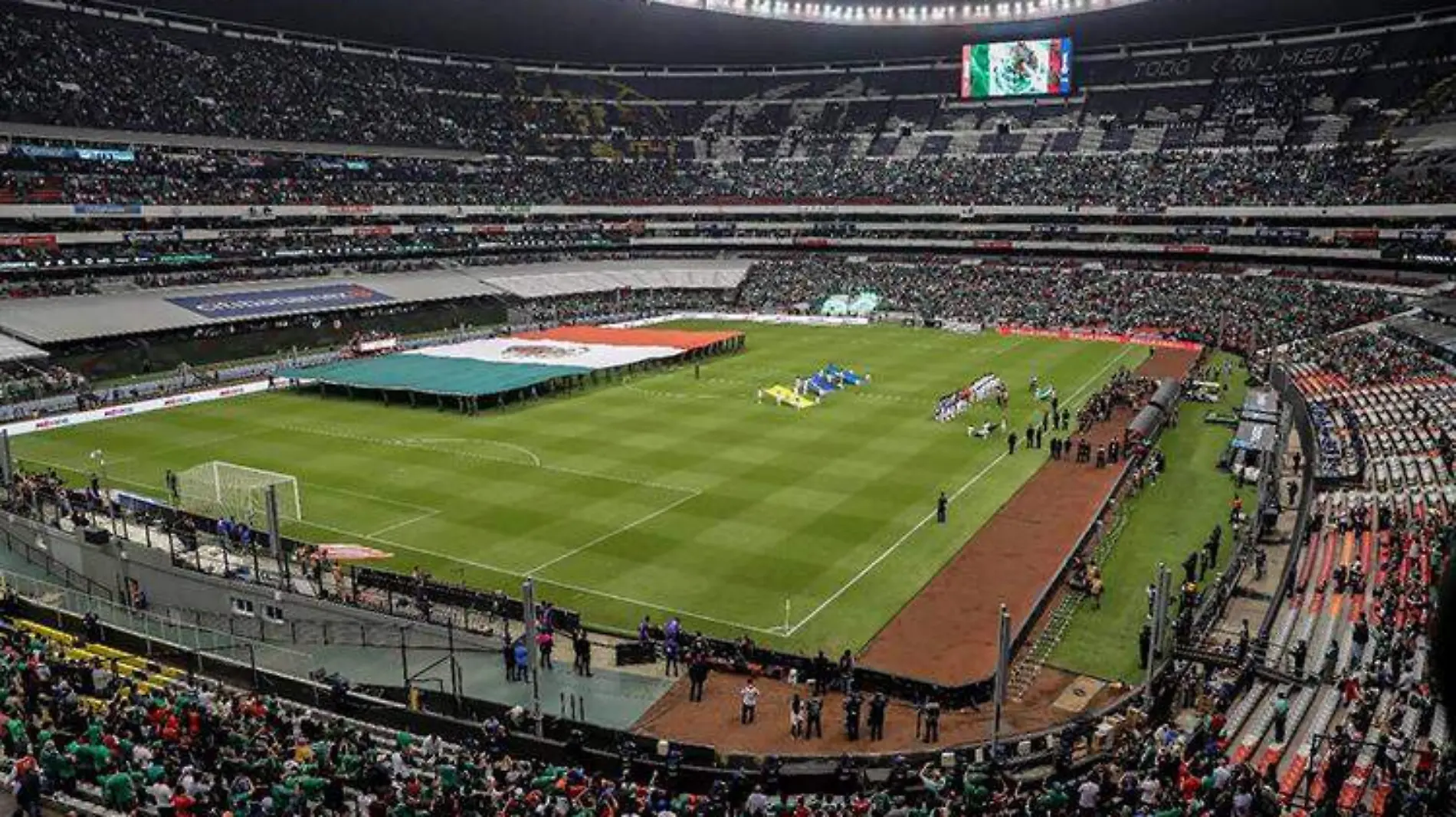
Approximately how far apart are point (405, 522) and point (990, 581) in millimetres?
17562

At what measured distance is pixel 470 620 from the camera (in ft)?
81.6

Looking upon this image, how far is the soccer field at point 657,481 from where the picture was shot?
2728 centimetres

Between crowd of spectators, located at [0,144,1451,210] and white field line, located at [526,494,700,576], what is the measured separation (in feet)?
177

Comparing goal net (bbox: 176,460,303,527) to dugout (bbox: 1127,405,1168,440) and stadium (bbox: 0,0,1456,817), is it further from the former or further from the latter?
dugout (bbox: 1127,405,1168,440)

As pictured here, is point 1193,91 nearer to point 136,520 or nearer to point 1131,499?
point 1131,499

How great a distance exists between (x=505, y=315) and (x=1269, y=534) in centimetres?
6003

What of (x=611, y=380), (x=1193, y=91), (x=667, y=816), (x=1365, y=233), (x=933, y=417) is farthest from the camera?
(x=1193, y=91)

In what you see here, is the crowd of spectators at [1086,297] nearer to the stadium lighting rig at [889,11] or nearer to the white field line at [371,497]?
the stadium lighting rig at [889,11]

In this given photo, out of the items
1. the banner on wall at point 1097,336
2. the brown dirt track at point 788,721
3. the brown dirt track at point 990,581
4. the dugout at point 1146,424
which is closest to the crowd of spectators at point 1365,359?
the banner on wall at point 1097,336

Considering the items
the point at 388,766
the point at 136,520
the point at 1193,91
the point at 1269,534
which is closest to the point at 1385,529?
the point at 1269,534

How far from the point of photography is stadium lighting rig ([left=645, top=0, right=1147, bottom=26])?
9312 centimetres

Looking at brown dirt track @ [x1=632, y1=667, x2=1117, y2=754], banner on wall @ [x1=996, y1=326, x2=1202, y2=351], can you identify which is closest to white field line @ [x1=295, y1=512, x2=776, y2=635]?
brown dirt track @ [x1=632, y1=667, x2=1117, y2=754]

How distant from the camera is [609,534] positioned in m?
31.2

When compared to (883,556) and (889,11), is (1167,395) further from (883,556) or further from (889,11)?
(889,11)
